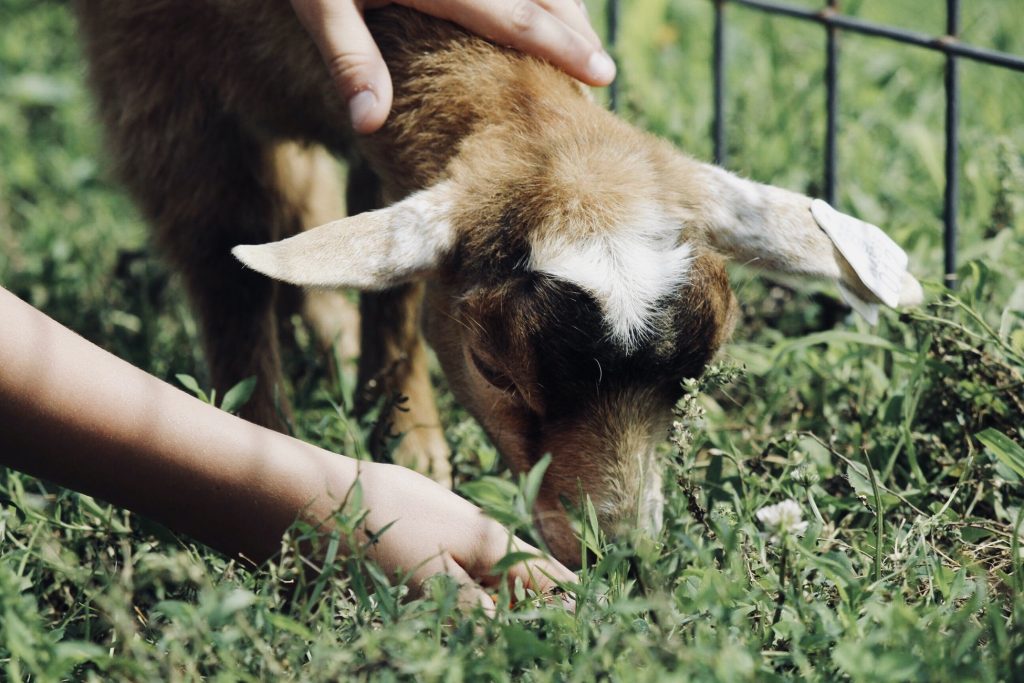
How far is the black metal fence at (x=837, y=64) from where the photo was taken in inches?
137

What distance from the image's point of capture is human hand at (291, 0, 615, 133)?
2984mm

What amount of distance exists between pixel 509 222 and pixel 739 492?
87 centimetres

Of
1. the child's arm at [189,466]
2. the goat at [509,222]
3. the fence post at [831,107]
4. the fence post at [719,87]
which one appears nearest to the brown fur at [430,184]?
the goat at [509,222]

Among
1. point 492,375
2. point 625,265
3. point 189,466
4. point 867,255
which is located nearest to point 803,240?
point 867,255

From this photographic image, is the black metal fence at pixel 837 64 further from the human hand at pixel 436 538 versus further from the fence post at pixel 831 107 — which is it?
the human hand at pixel 436 538

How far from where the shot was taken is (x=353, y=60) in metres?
2.97

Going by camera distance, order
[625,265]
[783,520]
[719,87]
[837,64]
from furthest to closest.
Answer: [719,87] → [837,64] → [625,265] → [783,520]

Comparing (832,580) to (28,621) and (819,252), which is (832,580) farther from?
(28,621)

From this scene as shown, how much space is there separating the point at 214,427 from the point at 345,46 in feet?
3.61

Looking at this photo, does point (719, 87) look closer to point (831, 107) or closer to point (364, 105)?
point (831, 107)

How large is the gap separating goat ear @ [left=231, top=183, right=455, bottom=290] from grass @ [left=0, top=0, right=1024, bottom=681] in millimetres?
396

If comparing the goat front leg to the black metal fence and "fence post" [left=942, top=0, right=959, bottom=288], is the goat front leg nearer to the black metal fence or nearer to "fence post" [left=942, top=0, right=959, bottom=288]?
the black metal fence

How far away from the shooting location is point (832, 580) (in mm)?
2334

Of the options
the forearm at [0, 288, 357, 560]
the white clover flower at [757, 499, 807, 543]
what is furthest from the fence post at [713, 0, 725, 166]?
the forearm at [0, 288, 357, 560]
